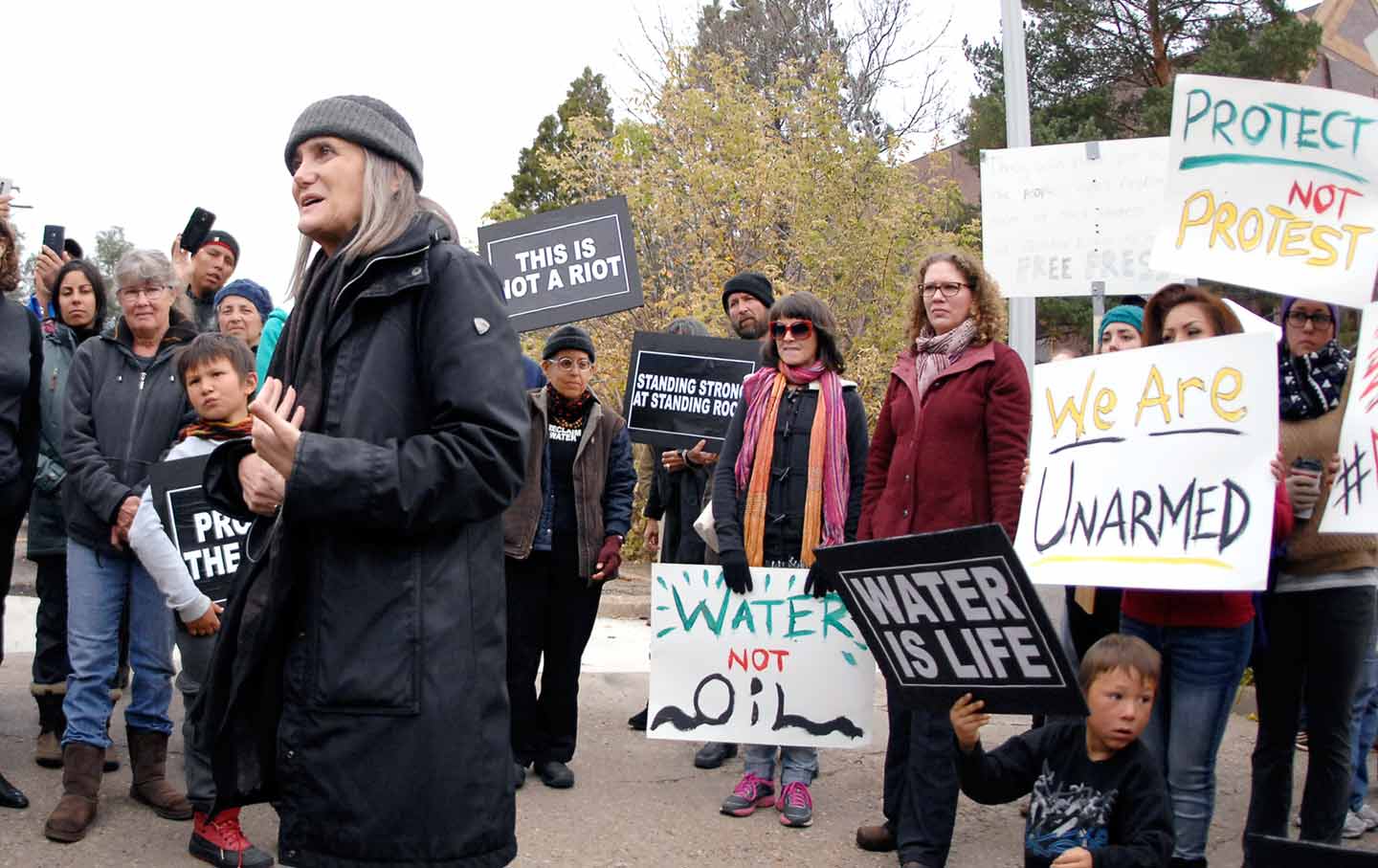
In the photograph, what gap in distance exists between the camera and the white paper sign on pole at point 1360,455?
13.3 feet

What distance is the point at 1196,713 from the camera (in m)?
4.11

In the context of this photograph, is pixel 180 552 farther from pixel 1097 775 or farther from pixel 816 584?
pixel 1097 775

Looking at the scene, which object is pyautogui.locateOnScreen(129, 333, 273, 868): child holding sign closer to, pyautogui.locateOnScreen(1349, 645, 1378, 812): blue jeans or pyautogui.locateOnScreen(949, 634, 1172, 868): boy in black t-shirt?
pyautogui.locateOnScreen(949, 634, 1172, 868): boy in black t-shirt

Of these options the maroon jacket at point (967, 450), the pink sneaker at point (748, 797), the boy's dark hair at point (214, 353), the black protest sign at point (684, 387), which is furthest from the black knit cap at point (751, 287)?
the boy's dark hair at point (214, 353)

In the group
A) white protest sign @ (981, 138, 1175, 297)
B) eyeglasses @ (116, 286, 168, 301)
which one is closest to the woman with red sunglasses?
white protest sign @ (981, 138, 1175, 297)

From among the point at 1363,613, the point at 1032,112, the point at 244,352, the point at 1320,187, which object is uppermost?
the point at 1032,112

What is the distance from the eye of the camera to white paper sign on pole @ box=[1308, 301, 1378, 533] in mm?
4055

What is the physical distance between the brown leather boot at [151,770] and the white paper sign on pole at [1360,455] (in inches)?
164

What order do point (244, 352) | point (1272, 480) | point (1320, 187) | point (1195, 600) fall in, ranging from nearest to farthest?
point (1272, 480) < point (1195, 600) < point (1320, 187) < point (244, 352)

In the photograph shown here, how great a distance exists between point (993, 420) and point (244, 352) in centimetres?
267

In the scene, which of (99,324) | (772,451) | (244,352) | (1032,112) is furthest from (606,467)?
(1032,112)

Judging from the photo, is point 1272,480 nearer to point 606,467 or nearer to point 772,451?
point 772,451

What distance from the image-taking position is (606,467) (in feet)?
20.6

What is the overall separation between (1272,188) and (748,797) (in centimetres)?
305
